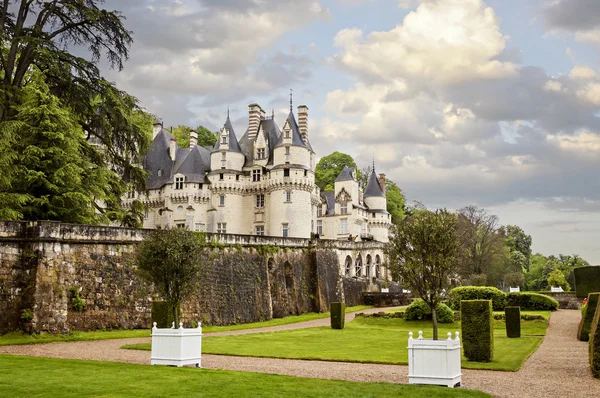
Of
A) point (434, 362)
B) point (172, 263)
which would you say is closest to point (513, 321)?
point (434, 362)

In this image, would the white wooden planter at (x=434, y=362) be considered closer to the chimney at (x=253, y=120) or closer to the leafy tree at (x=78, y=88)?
the leafy tree at (x=78, y=88)

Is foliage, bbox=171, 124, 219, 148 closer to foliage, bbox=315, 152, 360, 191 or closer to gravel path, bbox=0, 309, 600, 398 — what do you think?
foliage, bbox=315, 152, 360, 191

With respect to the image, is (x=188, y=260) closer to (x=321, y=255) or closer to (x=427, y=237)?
(x=427, y=237)

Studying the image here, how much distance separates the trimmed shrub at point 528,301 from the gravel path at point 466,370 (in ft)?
46.0

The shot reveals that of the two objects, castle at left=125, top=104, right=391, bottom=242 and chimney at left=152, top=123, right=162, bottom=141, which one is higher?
chimney at left=152, top=123, right=162, bottom=141

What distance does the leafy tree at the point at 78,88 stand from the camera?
24562 mm

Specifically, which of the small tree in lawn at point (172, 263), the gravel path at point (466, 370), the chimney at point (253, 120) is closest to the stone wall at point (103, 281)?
the gravel path at point (466, 370)

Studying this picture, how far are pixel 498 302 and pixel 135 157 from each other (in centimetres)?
2147

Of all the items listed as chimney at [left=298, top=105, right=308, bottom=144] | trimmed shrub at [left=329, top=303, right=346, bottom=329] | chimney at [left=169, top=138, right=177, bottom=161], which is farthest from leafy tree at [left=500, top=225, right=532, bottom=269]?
trimmed shrub at [left=329, top=303, right=346, bottom=329]

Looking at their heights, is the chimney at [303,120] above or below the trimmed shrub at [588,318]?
above

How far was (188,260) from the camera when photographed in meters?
18.0

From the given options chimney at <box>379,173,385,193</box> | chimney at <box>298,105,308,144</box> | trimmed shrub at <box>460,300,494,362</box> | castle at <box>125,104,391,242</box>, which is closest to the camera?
trimmed shrub at <box>460,300,494,362</box>

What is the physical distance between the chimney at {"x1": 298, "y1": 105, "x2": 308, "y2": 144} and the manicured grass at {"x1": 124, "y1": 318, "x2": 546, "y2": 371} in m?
24.1

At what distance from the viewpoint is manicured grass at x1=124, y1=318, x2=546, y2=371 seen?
57.3 feet
